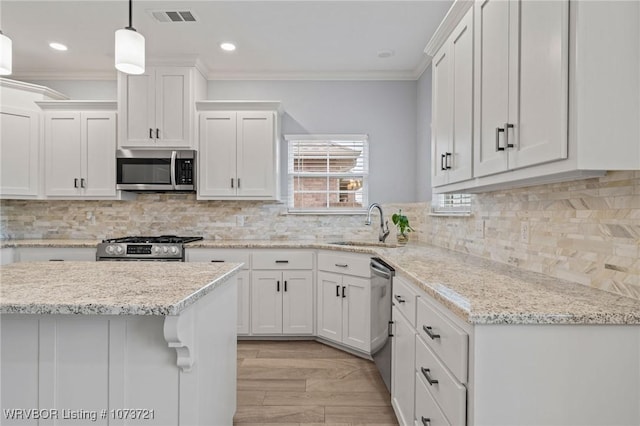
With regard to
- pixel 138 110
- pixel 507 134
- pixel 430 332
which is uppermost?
pixel 138 110

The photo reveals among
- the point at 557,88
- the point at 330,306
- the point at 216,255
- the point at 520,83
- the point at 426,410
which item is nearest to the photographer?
the point at 557,88

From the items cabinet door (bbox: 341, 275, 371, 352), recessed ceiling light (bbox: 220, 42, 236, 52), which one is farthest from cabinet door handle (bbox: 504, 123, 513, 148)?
recessed ceiling light (bbox: 220, 42, 236, 52)

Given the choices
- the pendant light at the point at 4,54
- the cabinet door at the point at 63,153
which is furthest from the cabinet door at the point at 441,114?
the cabinet door at the point at 63,153

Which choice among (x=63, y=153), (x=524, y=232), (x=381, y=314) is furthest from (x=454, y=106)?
(x=63, y=153)

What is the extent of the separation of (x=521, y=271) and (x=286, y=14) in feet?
8.11

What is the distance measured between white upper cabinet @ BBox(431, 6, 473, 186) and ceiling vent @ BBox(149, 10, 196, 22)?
194 cm

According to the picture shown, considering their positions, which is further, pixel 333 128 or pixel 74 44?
pixel 333 128

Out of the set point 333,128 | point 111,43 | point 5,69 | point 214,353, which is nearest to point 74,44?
point 111,43

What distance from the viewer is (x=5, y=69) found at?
5.77 feet

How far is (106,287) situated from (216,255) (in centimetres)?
211

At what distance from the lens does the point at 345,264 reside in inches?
127

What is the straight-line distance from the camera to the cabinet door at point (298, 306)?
350cm

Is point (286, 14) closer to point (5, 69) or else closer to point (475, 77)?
point (475, 77)

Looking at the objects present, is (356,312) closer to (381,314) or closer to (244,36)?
(381,314)
